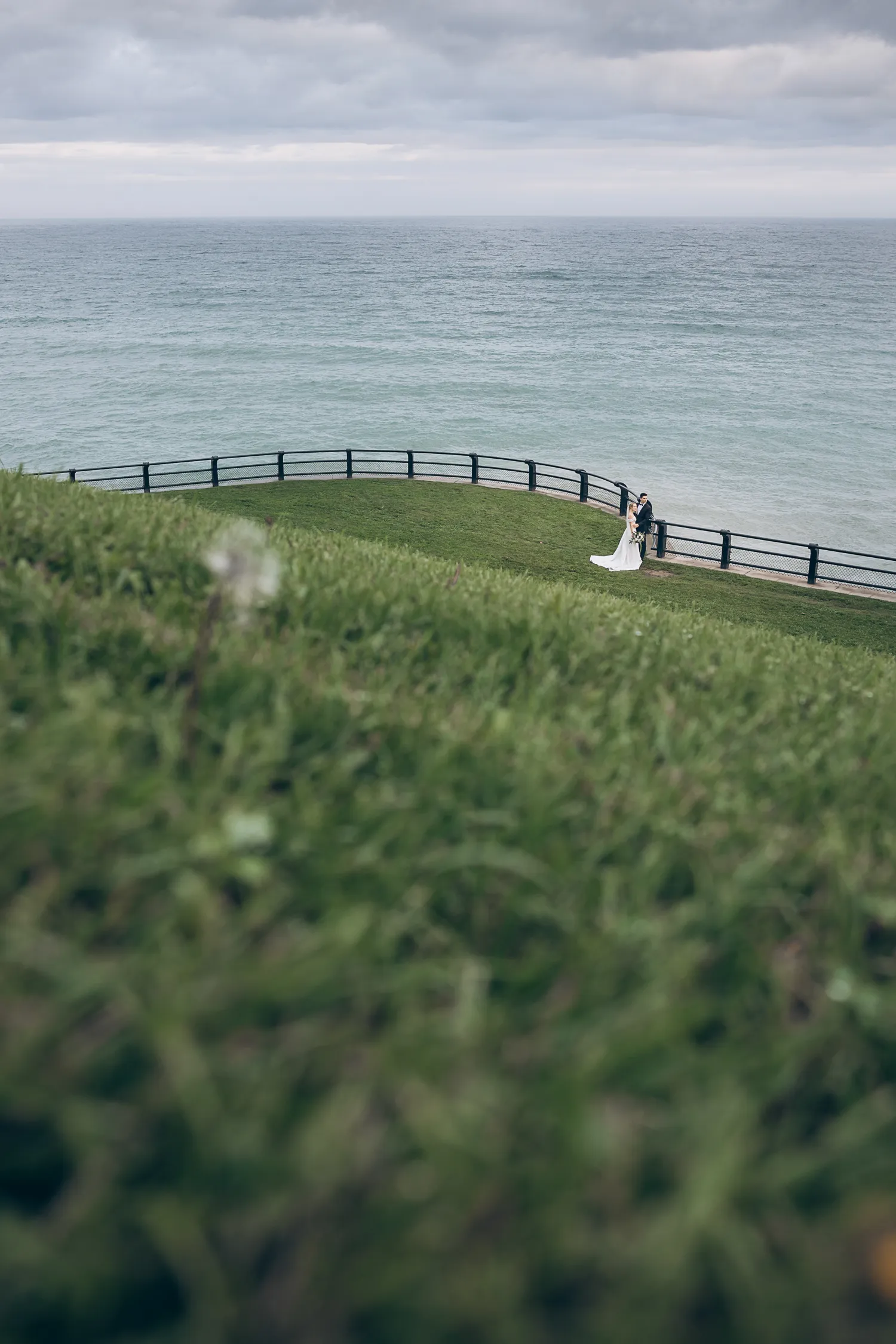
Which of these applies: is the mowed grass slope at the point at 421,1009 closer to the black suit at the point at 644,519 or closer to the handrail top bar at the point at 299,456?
the handrail top bar at the point at 299,456

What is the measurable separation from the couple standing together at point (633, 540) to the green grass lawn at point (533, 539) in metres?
0.36

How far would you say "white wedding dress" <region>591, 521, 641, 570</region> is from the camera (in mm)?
21375

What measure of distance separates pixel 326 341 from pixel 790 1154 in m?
98.2

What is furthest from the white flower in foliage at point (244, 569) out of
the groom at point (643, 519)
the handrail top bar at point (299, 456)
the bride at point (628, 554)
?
the groom at point (643, 519)

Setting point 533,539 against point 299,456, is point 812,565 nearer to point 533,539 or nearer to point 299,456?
point 533,539

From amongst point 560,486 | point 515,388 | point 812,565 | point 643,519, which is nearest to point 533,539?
point 643,519

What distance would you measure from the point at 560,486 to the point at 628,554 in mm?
22263

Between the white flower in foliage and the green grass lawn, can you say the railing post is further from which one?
the white flower in foliage

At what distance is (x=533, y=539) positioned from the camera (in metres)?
23.1

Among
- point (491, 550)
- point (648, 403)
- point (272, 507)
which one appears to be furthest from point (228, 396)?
point (491, 550)

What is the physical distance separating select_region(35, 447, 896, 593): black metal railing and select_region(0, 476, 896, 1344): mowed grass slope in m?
8.23

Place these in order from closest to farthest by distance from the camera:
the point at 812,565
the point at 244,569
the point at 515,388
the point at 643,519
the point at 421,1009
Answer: the point at 421,1009 < the point at 244,569 < the point at 812,565 < the point at 643,519 < the point at 515,388

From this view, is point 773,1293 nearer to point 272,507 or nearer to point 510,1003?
point 510,1003

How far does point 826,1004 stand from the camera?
2.49 metres
